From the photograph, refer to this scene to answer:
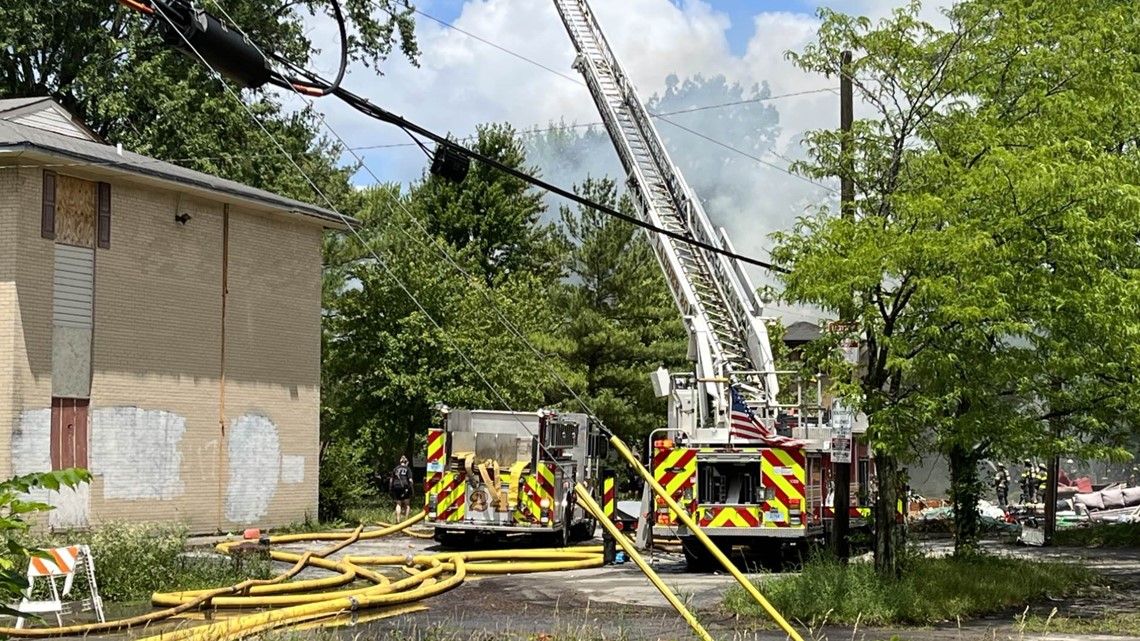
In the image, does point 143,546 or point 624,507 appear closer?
point 143,546

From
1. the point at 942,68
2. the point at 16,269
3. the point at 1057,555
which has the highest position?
the point at 942,68

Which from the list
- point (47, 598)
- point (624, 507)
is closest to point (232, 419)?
point (624, 507)

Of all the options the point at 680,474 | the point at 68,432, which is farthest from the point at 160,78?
the point at 680,474

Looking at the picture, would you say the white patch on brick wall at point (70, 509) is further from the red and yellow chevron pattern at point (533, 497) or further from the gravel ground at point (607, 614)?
the gravel ground at point (607, 614)

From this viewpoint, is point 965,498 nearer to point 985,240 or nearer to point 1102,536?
point 985,240

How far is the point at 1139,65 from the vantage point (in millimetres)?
19141

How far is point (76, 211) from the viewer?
2431 centimetres

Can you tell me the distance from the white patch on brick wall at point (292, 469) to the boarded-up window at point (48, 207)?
23.2 feet

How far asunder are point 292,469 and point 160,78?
13.7 m

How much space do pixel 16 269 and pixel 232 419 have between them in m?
5.63

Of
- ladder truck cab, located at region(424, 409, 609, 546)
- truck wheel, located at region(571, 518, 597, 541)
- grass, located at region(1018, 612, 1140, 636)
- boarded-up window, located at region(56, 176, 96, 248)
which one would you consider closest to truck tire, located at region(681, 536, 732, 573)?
ladder truck cab, located at region(424, 409, 609, 546)

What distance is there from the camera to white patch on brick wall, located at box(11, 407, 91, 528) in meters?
22.9

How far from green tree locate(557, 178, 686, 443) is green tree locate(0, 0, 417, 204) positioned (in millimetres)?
8444

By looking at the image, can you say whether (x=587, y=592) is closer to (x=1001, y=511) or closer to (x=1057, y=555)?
(x=1057, y=555)
